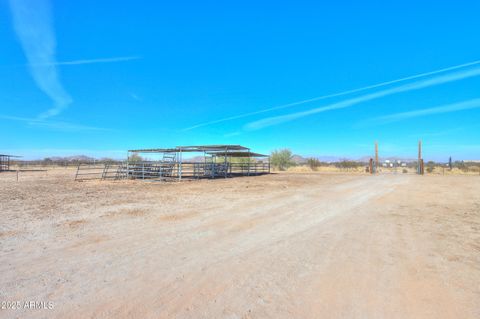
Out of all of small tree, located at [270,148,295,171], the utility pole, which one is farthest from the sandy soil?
small tree, located at [270,148,295,171]

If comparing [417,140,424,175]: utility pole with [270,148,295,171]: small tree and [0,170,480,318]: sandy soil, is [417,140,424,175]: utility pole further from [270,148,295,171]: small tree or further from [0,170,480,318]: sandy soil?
[0,170,480,318]: sandy soil

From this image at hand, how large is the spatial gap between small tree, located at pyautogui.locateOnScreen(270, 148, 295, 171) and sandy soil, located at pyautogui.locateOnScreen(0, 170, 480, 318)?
32977mm

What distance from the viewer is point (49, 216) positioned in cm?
643

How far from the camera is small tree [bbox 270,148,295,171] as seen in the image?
A: 39.5 meters

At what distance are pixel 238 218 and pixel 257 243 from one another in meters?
1.95

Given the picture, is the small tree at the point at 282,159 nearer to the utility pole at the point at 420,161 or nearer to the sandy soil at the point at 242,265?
the utility pole at the point at 420,161

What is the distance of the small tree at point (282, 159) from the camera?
39469 millimetres

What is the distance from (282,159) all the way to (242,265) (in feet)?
120

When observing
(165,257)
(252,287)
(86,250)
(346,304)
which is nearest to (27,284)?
(86,250)

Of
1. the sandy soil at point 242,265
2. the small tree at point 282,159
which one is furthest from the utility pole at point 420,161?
the sandy soil at point 242,265

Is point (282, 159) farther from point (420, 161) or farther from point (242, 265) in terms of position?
point (242, 265)

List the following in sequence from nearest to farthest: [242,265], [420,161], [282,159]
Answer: [242,265] → [420,161] → [282,159]

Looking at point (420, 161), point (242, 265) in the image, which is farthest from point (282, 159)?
point (242, 265)

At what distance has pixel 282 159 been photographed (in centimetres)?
3944
